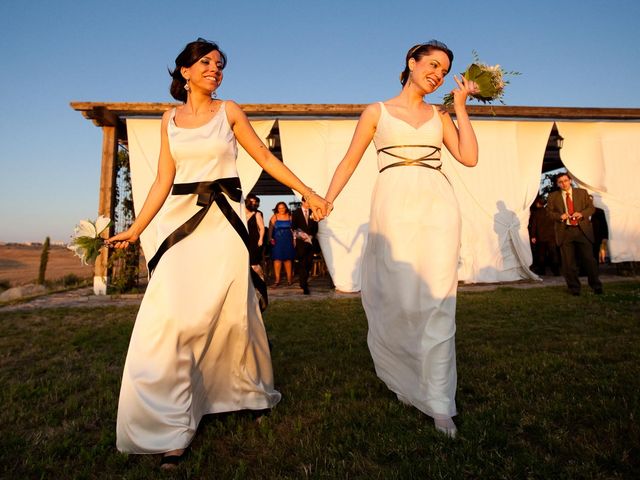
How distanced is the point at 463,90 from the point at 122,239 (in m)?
2.60

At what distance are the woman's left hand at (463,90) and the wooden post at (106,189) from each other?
909cm

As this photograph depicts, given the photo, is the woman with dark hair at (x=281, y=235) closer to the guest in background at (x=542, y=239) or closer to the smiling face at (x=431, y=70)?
the guest in background at (x=542, y=239)

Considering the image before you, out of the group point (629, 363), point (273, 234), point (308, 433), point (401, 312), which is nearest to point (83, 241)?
point (308, 433)

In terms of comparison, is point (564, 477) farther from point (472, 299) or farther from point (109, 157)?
point (109, 157)

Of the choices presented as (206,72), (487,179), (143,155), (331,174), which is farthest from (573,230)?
(143,155)

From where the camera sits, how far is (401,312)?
3023mm

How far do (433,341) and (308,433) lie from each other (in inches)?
37.0

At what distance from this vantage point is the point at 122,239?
3.01m

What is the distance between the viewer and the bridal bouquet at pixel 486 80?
3475 mm

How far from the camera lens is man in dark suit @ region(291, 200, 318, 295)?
10250mm

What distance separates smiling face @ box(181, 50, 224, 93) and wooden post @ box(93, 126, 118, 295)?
8.44 m

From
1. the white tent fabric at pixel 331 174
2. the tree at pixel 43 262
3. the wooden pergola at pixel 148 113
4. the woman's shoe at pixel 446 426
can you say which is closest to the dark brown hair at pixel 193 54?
the woman's shoe at pixel 446 426

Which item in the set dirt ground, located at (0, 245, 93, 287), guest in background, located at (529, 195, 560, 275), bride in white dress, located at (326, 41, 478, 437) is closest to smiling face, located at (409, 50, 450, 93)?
bride in white dress, located at (326, 41, 478, 437)

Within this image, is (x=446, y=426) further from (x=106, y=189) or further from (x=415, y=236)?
(x=106, y=189)
